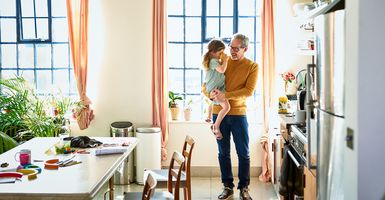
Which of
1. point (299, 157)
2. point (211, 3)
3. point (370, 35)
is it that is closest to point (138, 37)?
point (211, 3)

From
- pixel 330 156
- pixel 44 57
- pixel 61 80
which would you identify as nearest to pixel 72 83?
pixel 61 80

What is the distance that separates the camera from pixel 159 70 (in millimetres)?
6379

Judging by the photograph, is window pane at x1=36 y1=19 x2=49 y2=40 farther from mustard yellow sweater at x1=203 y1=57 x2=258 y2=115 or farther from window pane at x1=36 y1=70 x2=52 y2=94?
mustard yellow sweater at x1=203 y1=57 x2=258 y2=115

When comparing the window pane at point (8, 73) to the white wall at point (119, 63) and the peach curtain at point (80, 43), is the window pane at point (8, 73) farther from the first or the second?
the white wall at point (119, 63)

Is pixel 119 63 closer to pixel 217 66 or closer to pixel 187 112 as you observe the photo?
pixel 187 112

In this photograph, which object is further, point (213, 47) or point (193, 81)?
point (193, 81)

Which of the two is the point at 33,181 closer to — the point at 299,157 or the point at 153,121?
the point at 299,157

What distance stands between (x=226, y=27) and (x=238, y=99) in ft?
5.14

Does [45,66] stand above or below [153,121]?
above

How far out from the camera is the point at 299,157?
4254mm

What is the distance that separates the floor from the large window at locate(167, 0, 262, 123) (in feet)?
2.58

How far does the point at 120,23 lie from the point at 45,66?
3.82 ft

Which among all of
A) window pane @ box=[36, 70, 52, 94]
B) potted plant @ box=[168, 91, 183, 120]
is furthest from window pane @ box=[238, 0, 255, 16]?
window pane @ box=[36, 70, 52, 94]

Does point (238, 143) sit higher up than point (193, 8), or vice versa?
point (193, 8)
